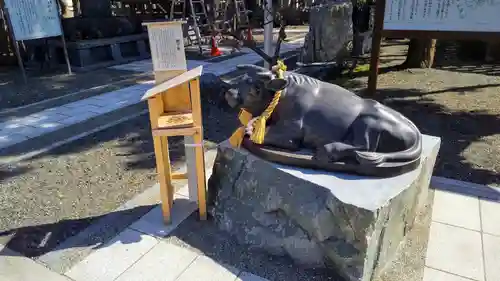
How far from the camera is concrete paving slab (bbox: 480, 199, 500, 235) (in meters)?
3.31

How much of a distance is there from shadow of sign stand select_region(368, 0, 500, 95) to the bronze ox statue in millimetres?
3254

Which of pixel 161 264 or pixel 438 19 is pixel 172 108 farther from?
pixel 438 19

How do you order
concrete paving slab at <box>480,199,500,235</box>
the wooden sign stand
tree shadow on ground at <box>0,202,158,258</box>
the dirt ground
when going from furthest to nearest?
1. the dirt ground
2. concrete paving slab at <box>480,199,500,235</box>
3. tree shadow on ground at <box>0,202,158,258</box>
4. the wooden sign stand

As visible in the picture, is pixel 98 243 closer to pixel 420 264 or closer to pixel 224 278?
pixel 224 278

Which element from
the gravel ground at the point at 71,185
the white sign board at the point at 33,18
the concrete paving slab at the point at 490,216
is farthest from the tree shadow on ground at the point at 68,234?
the white sign board at the point at 33,18

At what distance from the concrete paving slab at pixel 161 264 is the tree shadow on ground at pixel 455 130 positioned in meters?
3.11

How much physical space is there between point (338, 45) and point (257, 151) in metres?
6.43

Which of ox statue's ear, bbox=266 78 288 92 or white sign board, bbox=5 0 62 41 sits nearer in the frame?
ox statue's ear, bbox=266 78 288 92

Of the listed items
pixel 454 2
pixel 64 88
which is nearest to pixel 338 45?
pixel 454 2

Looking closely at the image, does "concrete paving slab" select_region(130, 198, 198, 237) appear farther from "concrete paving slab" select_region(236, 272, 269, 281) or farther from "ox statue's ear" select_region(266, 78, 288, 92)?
"ox statue's ear" select_region(266, 78, 288, 92)

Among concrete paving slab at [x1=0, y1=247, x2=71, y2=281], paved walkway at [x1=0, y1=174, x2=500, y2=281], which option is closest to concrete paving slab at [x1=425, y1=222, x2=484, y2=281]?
paved walkway at [x1=0, y1=174, x2=500, y2=281]

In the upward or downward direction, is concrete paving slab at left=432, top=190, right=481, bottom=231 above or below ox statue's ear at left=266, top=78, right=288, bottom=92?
below

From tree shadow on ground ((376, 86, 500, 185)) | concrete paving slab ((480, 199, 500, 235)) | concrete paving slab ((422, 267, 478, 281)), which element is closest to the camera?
concrete paving slab ((422, 267, 478, 281))

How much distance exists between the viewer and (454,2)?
5234mm
